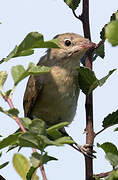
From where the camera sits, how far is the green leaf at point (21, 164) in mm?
2768

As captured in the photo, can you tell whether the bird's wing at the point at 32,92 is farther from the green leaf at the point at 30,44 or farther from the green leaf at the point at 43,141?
the green leaf at the point at 43,141

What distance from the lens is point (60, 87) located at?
445 centimetres

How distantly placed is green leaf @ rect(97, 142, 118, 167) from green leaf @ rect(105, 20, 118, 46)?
2.88 feet

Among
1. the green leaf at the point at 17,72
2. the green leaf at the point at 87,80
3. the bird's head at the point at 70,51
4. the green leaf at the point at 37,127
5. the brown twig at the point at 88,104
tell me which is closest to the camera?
the green leaf at the point at 37,127

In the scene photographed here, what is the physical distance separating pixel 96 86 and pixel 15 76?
0.63m

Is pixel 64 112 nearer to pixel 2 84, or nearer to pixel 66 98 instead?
pixel 66 98

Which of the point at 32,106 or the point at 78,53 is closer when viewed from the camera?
the point at 78,53

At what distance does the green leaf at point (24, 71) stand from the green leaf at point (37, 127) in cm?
39

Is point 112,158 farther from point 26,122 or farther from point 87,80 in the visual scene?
point 87,80

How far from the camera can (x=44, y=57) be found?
200 inches

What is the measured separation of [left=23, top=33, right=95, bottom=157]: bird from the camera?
4383 mm

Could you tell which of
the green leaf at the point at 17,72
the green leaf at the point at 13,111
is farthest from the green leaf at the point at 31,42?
the green leaf at the point at 13,111

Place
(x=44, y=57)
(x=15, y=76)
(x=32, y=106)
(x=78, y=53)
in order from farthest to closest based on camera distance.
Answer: (x=44, y=57) → (x=32, y=106) → (x=78, y=53) → (x=15, y=76)

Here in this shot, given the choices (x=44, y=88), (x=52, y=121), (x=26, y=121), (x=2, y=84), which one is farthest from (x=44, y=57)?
(x=26, y=121)
